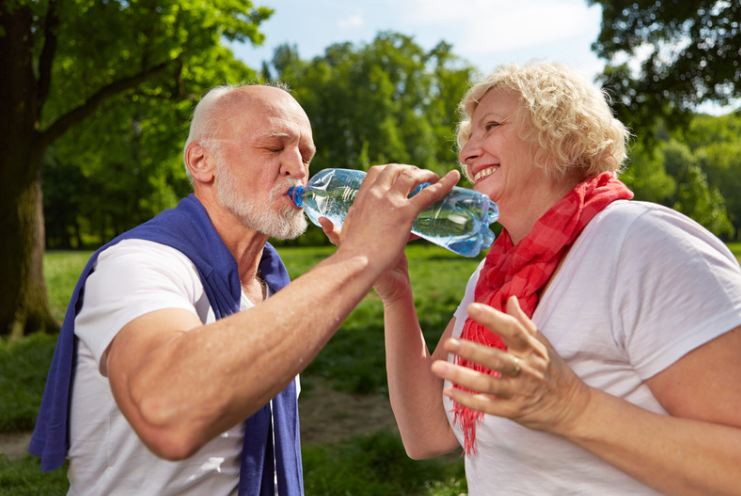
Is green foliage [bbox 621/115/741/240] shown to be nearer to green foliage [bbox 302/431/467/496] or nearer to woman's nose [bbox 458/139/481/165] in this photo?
green foliage [bbox 302/431/467/496]

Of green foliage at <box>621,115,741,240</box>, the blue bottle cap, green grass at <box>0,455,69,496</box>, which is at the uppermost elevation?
the blue bottle cap

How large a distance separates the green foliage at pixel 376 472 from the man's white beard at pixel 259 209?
8.90ft

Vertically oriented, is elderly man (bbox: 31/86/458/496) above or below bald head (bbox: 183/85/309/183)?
below

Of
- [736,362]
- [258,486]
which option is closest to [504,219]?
[736,362]

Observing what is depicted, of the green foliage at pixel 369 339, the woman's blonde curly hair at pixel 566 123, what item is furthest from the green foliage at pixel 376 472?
the woman's blonde curly hair at pixel 566 123

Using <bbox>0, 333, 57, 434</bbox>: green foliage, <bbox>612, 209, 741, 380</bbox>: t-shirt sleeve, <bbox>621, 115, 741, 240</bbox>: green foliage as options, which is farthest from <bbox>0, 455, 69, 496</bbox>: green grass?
<bbox>621, 115, 741, 240</bbox>: green foliage

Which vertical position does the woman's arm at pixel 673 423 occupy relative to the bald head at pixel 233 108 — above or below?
below

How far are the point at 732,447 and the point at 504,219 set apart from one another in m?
1.11

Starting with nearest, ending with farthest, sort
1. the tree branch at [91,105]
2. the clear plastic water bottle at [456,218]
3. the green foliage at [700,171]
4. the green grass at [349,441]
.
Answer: the clear plastic water bottle at [456,218] → the green grass at [349,441] → the tree branch at [91,105] → the green foliage at [700,171]

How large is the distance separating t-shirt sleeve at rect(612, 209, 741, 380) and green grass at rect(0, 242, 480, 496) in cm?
332

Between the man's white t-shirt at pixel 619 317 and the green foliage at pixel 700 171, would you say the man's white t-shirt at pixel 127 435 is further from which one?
the green foliage at pixel 700 171

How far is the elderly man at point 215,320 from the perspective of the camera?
1371 millimetres

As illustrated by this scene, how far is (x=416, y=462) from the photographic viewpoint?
493 cm

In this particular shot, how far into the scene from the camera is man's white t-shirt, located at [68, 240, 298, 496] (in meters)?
1.85
